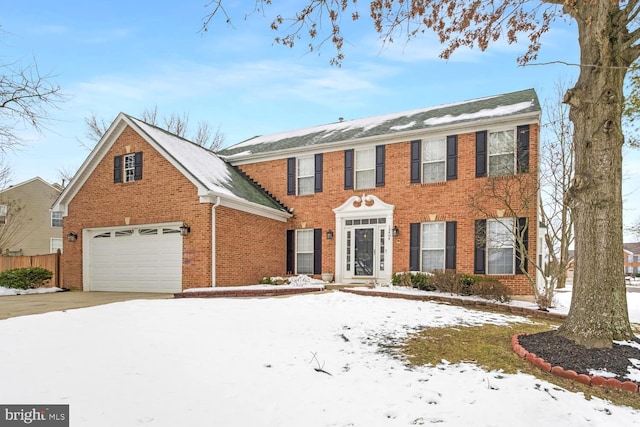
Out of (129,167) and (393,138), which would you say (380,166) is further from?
(129,167)

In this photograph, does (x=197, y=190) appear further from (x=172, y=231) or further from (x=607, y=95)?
(x=607, y=95)

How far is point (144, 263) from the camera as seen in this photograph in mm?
12766

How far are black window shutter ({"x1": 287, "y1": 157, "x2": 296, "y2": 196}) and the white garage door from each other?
471 centimetres

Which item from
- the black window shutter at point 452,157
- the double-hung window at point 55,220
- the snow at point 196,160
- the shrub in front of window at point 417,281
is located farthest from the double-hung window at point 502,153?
the double-hung window at point 55,220

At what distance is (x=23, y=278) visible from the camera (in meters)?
13.0

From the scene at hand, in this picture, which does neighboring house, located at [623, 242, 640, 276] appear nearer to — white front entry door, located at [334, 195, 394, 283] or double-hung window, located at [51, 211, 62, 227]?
white front entry door, located at [334, 195, 394, 283]

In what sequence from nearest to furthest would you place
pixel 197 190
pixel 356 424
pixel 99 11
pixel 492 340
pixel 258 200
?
1. pixel 356 424
2. pixel 492 340
3. pixel 99 11
4. pixel 197 190
5. pixel 258 200

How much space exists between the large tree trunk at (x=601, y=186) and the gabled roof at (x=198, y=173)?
9236 millimetres

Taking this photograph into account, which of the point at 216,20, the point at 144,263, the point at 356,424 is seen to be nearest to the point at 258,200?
the point at 144,263

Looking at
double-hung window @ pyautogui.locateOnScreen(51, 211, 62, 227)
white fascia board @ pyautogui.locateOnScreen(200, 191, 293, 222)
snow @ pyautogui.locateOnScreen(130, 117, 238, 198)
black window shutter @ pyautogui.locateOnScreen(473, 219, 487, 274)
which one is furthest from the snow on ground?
double-hung window @ pyautogui.locateOnScreen(51, 211, 62, 227)

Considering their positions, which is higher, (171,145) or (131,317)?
(171,145)

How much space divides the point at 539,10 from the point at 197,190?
9800mm

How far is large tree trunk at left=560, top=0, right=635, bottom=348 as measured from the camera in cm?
514

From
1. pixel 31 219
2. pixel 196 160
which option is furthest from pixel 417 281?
pixel 31 219
